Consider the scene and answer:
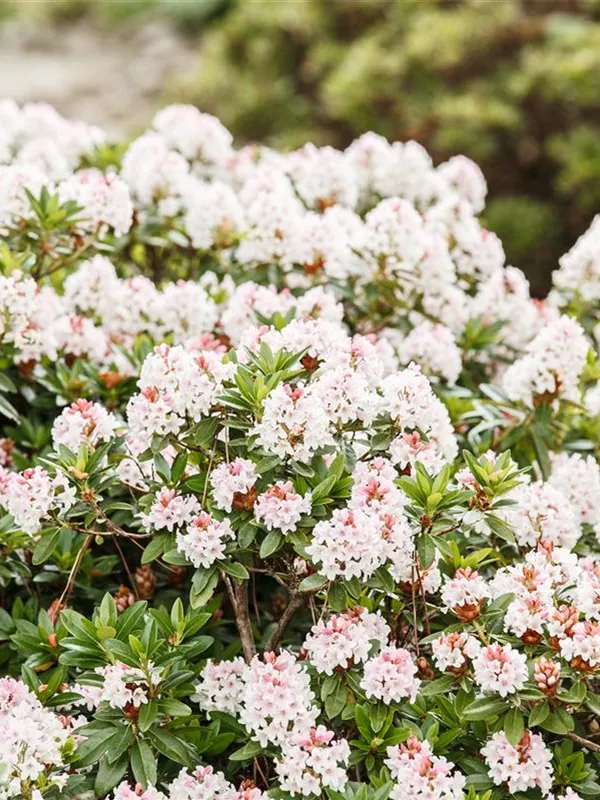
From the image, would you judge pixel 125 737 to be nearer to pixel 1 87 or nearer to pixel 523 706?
pixel 523 706

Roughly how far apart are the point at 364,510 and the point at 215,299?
1352mm

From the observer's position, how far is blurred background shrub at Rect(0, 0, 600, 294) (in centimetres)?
738

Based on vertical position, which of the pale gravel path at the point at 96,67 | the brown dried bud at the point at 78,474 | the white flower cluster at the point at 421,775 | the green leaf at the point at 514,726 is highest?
the brown dried bud at the point at 78,474

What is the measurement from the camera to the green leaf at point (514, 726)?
1.93 m

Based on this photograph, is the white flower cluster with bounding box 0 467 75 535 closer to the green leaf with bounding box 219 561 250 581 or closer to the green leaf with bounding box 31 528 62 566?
the green leaf with bounding box 31 528 62 566

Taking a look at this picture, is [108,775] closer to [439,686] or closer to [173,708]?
[173,708]

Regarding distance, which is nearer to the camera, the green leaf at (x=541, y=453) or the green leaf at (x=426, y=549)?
the green leaf at (x=426, y=549)

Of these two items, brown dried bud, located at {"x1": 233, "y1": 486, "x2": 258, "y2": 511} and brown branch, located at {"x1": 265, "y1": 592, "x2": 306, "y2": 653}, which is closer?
brown dried bud, located at {"x1": 233, "y1": 486, "x2": 258, "y2": 511}

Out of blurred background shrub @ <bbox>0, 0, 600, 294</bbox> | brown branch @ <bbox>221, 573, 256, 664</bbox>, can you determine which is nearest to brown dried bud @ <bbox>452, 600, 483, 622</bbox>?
brown branch @ <bbox>221, 573, 256, 664</bbox>

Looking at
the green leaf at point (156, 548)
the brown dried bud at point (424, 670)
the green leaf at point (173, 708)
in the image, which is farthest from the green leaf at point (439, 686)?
the green leaf at point (156, 548)

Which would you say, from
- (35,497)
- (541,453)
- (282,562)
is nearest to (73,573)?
(35,497)

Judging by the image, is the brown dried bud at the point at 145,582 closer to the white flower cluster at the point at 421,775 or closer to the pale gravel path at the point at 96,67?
the white flower cluster at the point at 421,775

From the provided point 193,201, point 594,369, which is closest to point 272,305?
point 193,201

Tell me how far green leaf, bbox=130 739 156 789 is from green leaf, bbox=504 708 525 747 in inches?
25.9
